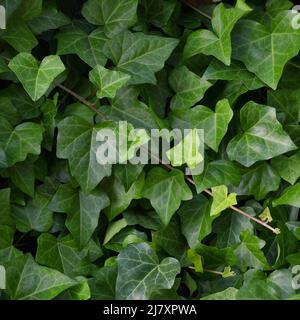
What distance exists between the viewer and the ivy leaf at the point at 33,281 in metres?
1.28

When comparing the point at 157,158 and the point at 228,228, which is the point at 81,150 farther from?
the point at 228,228

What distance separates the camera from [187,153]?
133cm

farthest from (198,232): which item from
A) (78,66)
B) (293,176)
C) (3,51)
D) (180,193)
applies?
(3,51)

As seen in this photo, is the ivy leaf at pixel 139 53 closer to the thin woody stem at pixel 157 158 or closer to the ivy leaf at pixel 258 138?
the thin woody stem at pixel 157 158

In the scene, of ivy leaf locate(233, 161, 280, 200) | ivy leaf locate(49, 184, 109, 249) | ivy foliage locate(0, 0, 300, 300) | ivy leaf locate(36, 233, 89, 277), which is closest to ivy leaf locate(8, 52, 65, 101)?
ivy foliage locate(0, 0, 300, 300)

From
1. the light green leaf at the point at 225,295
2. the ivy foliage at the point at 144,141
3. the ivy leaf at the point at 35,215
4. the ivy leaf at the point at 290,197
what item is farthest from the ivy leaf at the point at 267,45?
the ivy leaf at the point at 35,215

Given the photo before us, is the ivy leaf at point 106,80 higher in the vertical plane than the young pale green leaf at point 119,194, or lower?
higher

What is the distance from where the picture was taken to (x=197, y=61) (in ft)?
4.66

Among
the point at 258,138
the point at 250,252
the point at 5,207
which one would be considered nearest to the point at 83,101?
the point at 5,207

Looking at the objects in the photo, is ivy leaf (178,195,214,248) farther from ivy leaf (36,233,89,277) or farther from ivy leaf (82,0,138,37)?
ivy leaf (82,0,138,37)

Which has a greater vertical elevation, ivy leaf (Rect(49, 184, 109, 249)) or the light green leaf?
ivy leaf (Rect(49, 184, 109, 249))

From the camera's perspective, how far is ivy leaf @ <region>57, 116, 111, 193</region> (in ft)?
4.31

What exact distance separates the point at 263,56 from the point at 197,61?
0.17 metres

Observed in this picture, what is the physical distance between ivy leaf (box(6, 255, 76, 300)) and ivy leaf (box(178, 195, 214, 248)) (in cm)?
30
